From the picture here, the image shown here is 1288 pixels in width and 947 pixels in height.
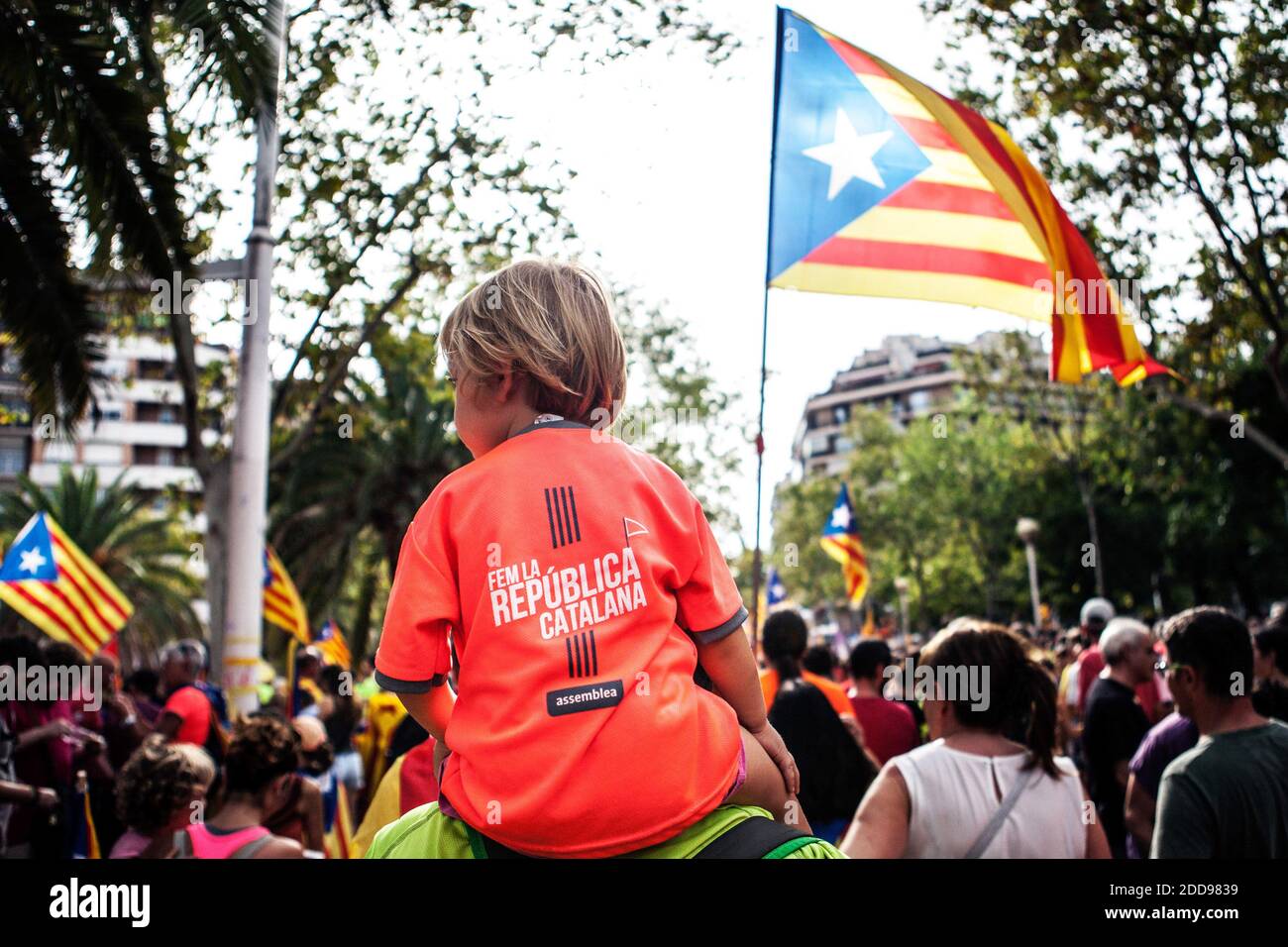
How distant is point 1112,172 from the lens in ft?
49.1

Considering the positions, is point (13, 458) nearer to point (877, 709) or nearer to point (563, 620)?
point (877, 709)

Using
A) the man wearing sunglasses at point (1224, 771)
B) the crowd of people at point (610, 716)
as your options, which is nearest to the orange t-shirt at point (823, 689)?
the crowd of people at point (610, 716)

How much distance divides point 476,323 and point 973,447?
55.0 metres

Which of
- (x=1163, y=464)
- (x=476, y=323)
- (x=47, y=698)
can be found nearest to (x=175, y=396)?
(x=1163, y=464)

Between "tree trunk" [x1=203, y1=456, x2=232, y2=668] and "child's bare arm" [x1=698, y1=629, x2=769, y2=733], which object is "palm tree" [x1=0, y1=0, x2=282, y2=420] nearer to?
"tree trunk" [x1=203, y1=456, x2=232, y2=668]

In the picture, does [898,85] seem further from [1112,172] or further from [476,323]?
[1112,172]

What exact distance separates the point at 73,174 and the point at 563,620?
737cm

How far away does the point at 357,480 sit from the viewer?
2612 cm

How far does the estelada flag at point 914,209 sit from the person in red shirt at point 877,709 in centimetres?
189

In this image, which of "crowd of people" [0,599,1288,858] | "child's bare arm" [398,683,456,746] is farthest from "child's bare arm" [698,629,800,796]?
"crowd of people" [0,599,1288,858]

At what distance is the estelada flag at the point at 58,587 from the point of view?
9.53 meters

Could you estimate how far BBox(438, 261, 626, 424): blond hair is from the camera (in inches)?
77.3

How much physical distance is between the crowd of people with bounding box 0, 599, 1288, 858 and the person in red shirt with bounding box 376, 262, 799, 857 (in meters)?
1.17

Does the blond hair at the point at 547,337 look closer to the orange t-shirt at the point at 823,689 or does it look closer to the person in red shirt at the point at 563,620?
the person in red shirt at the point at 563,620
